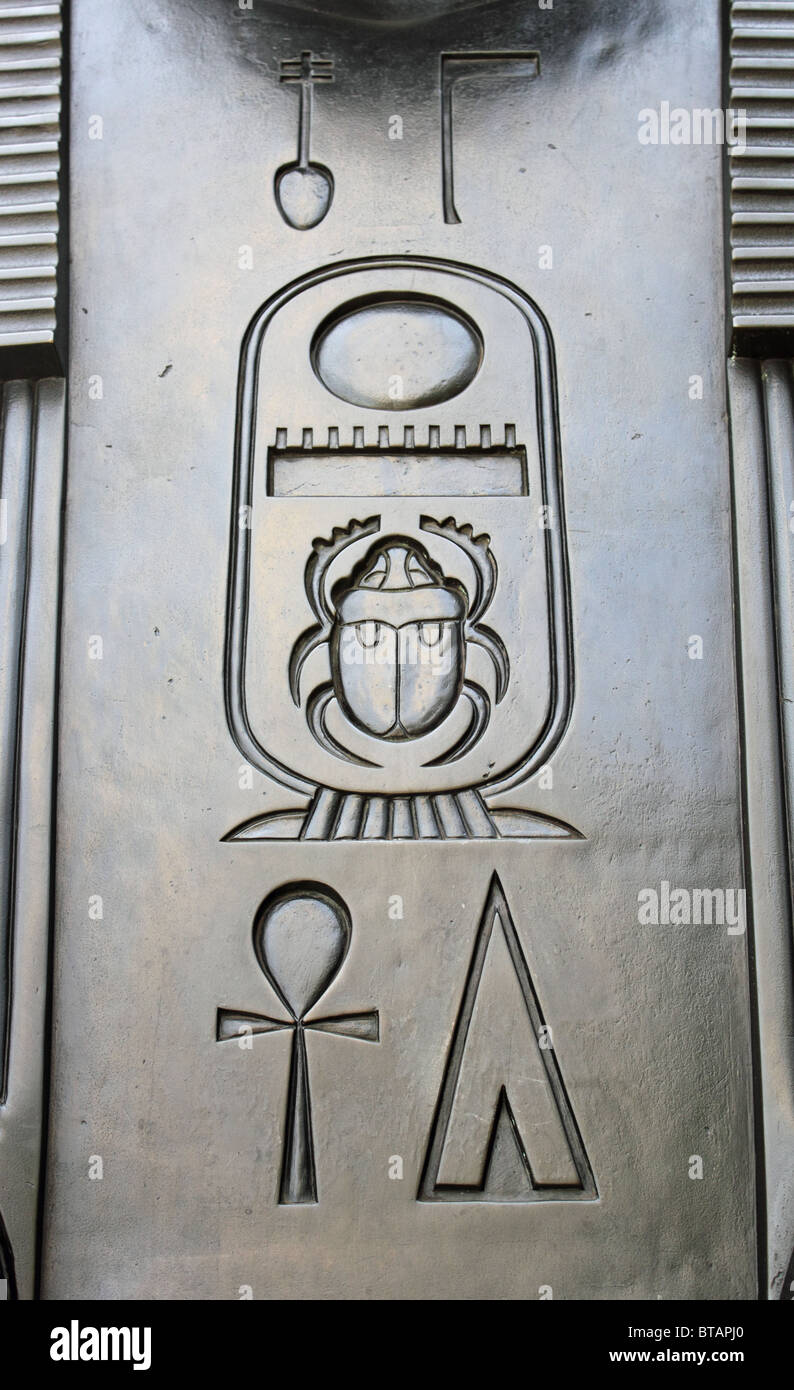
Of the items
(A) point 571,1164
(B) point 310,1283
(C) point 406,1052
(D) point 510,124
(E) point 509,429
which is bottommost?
(B) point 310,1283

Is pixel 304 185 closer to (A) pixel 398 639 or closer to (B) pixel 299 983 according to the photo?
(A) pixel 398 639

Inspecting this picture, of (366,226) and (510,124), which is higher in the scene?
(510,124)

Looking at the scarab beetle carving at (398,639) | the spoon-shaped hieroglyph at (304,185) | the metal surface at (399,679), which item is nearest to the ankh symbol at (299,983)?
the metal surface at (399,679)

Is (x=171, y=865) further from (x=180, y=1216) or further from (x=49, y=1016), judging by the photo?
(x=180, y=1216)

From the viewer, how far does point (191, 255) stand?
11.0ft

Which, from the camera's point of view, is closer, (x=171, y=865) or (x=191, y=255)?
(x=171, y=865)

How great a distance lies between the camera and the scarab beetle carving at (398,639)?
122 inches

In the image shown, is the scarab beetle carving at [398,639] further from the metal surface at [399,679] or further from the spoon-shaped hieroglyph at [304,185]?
the spoon-shaped hieroglyph at [304,185]

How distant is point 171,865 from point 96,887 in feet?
0.53

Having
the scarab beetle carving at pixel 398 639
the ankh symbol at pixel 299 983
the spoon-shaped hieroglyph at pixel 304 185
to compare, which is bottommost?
the ankh symbol at pixel 299 983

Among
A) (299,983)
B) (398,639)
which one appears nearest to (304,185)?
(398,639)

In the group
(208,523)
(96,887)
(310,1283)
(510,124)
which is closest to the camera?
(310,1283)

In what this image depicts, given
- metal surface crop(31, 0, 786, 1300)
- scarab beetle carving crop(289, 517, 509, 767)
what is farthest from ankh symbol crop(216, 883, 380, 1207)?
scarab beetle carving crop(289, 517, 509, 767)

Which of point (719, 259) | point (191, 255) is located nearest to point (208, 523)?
point (191, 255)
